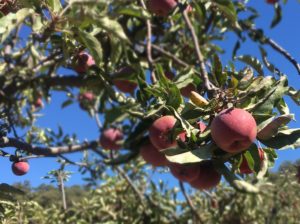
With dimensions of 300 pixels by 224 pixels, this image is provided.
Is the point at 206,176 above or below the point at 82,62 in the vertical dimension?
below

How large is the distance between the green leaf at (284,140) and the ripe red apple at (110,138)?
2108 millimetres

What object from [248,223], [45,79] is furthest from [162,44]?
[248,223]

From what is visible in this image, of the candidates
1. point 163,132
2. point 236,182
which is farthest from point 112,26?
point 236,182

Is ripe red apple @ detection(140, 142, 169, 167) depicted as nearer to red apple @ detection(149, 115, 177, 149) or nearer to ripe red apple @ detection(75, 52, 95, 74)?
red apple @ detection(149, 115, 177, 149)

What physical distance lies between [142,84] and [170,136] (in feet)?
1.37

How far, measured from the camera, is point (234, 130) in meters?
1.27

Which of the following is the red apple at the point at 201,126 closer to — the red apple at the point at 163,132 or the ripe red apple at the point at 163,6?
the red apple at the point at 163,132

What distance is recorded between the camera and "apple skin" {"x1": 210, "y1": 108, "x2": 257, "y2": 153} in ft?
4.22

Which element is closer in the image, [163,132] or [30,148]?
[163,132]

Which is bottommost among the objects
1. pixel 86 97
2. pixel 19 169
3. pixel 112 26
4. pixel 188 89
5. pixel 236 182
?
pixel 236 182

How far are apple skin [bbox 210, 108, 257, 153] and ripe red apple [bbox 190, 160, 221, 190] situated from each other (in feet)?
0.50

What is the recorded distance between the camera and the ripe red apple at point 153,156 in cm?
158

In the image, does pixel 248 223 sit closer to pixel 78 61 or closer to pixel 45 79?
pixel 45 79

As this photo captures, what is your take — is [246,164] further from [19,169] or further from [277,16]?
[277,16]
